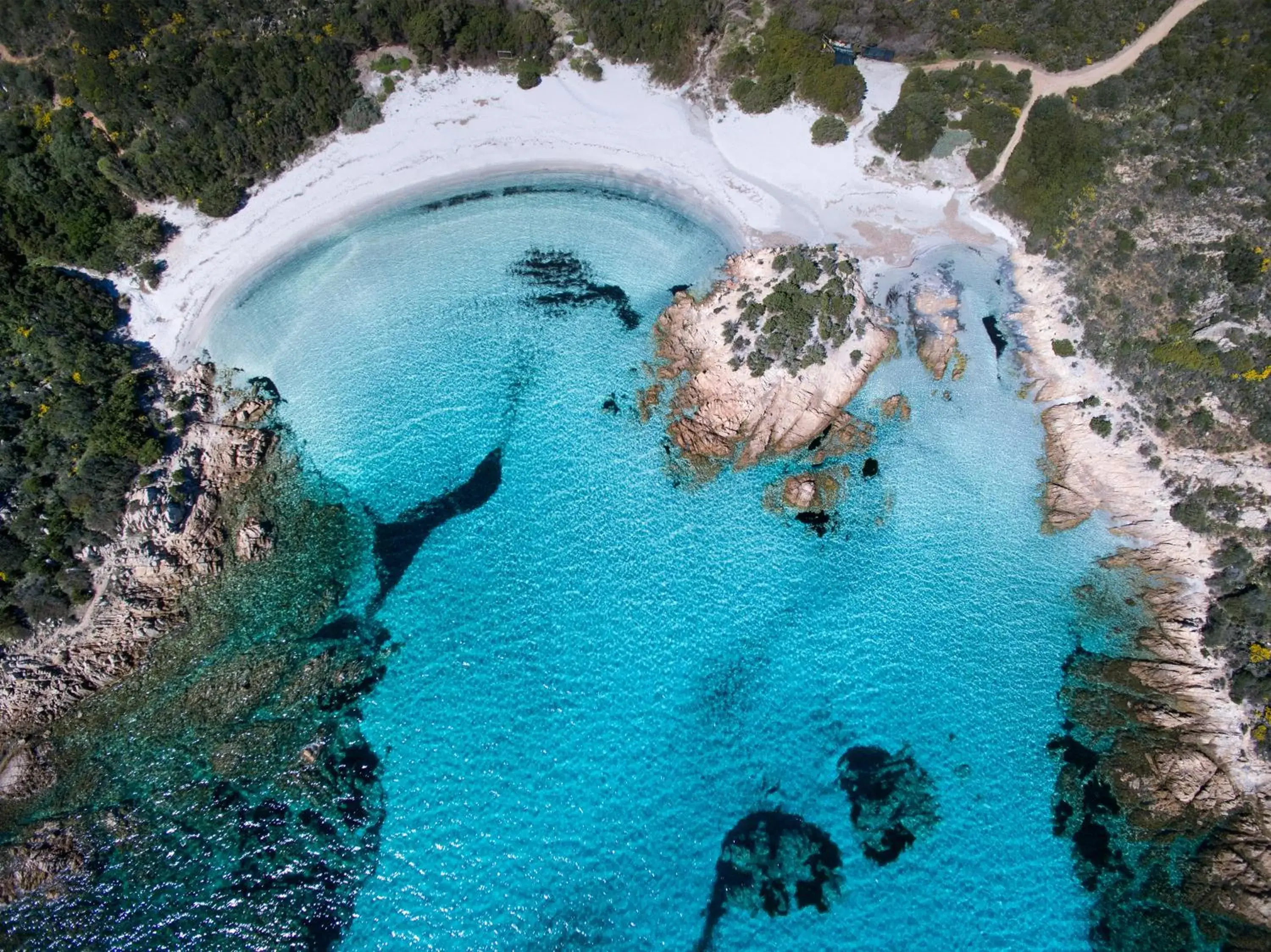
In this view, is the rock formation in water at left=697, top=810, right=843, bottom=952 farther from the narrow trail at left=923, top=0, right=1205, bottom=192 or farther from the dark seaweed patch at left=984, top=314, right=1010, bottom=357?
the narrow trail at left=923, top=0, right=1205, bottom=192

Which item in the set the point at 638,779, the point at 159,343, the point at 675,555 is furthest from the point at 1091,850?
the point at 159,343

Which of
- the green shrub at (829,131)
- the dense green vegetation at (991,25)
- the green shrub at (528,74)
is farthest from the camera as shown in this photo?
the green shrub at (528,74)

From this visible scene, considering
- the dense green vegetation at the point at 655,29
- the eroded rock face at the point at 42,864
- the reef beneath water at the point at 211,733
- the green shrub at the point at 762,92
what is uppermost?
the dense green vegetation at the point at 655,29

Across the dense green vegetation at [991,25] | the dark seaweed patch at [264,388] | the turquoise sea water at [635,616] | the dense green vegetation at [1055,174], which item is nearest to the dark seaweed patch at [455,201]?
the turquoise sea water at [635,616]

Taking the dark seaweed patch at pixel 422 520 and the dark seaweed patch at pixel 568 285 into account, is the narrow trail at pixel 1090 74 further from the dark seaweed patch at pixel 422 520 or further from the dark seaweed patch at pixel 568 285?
the dark seaweed patch at pixel 422 520

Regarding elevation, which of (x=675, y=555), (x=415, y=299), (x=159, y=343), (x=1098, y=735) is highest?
(x=415, y=299)

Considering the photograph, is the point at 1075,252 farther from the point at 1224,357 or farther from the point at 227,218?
the point at 227,218
